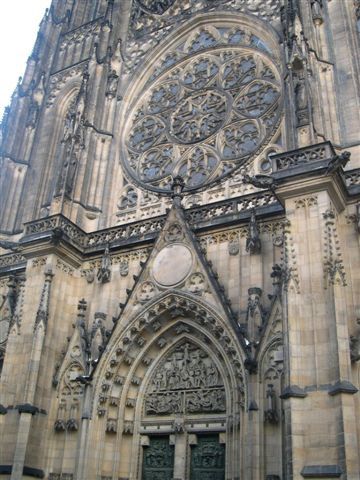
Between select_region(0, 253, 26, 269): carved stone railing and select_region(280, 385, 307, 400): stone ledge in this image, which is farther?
select_region(0, 253, 26, 269): carved stone railing

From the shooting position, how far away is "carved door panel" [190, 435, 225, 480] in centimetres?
1157

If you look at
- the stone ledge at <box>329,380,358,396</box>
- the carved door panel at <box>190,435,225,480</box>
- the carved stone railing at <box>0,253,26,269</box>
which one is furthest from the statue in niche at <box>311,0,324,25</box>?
the carved door panel at <box>190,435,225,480</box>

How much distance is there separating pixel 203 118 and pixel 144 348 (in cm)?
689

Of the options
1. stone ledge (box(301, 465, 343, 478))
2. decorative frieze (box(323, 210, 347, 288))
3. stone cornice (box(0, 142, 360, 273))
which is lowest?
stone ledge (box(301, 465, 343, 478))

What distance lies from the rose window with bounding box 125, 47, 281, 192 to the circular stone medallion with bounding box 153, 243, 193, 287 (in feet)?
8.08

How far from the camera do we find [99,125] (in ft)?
58.2

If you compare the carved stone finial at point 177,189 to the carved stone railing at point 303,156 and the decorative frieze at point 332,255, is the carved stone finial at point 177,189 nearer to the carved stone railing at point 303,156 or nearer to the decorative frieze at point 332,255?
the carved stone railing at point 303,156

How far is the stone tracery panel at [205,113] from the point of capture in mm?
15523

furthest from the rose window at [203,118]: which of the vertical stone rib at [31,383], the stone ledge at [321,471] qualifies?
the stone ledge at [321,471]

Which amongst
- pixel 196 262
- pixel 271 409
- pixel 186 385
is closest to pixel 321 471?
pixel 271 409

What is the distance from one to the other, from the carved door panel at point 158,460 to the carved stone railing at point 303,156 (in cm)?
627

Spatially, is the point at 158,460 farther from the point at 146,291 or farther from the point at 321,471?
the point at 321,471

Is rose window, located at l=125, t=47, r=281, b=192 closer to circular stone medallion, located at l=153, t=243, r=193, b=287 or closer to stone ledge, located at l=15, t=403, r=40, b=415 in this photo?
circular stone medallion, located at l=153, t=243, r=193, b=287

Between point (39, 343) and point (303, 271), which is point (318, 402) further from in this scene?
point (39, 343)
